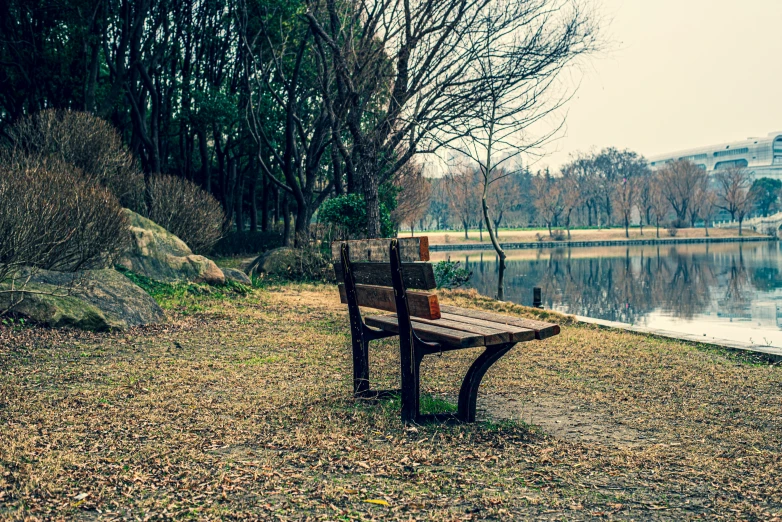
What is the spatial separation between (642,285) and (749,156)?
13967 cm

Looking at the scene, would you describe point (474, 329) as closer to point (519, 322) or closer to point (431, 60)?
point (519, 322)

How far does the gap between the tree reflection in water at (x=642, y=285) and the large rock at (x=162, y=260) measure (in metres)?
11.3


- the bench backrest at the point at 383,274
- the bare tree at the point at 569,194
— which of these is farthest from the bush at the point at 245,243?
the bare tree at the point at 569,194

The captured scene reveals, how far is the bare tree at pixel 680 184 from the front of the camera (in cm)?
8506

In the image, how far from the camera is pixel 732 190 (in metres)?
85.5

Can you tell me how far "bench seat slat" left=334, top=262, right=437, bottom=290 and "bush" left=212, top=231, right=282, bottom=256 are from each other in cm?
2375

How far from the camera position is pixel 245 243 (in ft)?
104

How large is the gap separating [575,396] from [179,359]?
4.16m

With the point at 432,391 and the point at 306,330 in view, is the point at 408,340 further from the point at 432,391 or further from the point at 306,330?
the point at 306,330

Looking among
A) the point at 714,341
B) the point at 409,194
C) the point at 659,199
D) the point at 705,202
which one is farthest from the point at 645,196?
the point at 714,341

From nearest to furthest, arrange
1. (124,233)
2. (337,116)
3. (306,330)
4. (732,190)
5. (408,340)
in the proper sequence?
1. (408,340)
2. (306,330)
3. (124,233)
4. (337,116)
5. (732,190)

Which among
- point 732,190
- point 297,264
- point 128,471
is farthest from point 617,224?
point 128,471

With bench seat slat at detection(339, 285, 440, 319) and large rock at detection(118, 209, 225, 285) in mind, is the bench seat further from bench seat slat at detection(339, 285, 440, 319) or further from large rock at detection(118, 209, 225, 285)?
large rock at detection(118, 209, 225, 285)

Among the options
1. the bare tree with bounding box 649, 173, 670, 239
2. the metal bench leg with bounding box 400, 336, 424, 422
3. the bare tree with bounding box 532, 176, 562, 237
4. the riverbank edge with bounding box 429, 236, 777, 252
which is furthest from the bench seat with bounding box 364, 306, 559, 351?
the bare tree with bounding box 649, 173, 670, 239
